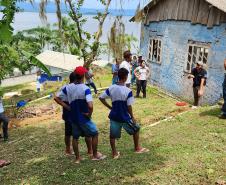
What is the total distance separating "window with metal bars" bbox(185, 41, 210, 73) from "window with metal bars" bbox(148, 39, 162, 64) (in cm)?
214

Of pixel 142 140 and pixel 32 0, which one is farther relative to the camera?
pixel 32 0

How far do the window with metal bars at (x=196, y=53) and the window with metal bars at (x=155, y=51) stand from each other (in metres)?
2.14

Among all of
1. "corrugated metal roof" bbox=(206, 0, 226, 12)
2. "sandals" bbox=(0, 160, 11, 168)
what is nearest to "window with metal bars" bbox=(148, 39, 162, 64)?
"corrugated metal roof" bbox=(206, 0, 226, 12)

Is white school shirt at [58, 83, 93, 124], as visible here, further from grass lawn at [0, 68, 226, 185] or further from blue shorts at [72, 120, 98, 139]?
grass lawn at [0, 68, 226, 185]

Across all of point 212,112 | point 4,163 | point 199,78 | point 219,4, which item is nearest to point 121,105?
point 4,163

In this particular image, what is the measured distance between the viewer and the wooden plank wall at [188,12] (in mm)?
12102

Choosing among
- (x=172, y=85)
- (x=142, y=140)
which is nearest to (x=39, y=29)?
(x=172, y=85)

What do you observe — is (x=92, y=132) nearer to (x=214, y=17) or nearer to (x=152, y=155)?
(x=152, y=155)

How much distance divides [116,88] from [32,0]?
394 cm

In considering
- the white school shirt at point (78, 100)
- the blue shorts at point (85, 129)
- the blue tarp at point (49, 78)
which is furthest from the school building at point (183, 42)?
the blue tarp at point (49, 78)

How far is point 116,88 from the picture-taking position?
6070 mm

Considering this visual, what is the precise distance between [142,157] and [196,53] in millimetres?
7783

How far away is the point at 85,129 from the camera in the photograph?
6.05 metres

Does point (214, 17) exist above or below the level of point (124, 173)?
above
